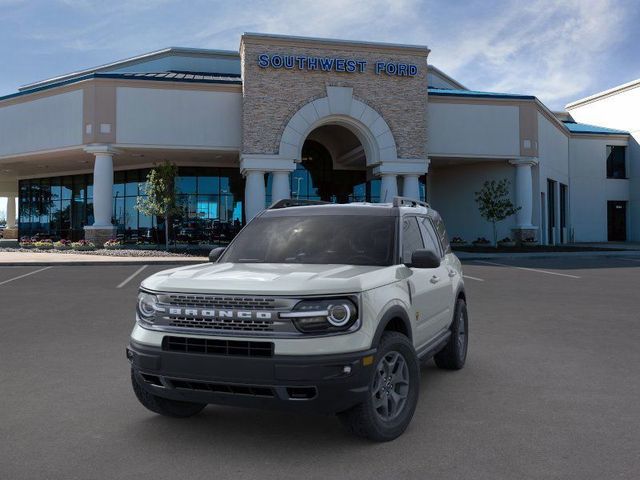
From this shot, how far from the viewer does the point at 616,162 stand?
144 feet

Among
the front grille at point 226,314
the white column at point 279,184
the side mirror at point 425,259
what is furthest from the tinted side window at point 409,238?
the white column at point 279,184

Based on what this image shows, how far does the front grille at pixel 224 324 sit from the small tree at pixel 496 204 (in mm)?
29136

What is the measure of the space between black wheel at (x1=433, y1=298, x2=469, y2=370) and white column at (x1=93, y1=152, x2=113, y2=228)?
26.1m

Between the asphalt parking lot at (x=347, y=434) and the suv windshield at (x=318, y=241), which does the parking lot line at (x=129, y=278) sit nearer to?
the asphalt parking lot at (x=347, y=434)

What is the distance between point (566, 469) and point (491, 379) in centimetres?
221

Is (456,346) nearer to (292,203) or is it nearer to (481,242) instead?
(292,203)

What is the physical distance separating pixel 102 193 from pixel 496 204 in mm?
20794

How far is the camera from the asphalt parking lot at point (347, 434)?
376 cm

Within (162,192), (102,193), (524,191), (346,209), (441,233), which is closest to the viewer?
(346,209)

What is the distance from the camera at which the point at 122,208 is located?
3675 cm

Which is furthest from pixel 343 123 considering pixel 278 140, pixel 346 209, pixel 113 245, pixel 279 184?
pixel 346 209

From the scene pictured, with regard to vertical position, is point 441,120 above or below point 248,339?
above

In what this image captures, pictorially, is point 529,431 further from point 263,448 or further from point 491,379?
point 263,448

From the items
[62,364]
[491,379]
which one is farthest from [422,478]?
[62,364]
